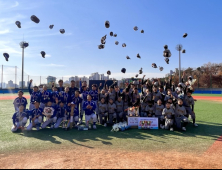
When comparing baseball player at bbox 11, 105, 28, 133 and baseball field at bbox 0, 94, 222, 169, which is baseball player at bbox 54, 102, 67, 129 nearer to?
baseball field at bbox 0, 94, 222, 169

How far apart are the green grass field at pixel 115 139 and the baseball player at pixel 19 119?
35 cm

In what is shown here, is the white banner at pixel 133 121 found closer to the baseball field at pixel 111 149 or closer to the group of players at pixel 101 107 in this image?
the baseball field at pixel 111 149

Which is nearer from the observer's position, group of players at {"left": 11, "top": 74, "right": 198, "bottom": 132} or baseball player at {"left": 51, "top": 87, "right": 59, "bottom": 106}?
group of players at {"left": 11, "top": 74, "right": 198, "bottom": 132}

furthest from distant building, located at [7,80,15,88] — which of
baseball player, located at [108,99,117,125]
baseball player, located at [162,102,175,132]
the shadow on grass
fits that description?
baseball player, located at [162,102,175,132]

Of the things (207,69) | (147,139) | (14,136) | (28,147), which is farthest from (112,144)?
(207,69)

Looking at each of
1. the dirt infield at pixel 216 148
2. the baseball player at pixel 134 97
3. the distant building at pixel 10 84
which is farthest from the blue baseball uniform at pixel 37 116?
the distant building at pixel 10 84

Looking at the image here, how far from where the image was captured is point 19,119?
7.45 meters

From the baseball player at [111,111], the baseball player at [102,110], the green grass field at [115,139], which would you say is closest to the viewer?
the green grass field at [115,139]

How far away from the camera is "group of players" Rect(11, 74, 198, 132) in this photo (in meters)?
7.62

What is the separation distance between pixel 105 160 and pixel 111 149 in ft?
2.78

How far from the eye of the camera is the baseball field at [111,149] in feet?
13.6

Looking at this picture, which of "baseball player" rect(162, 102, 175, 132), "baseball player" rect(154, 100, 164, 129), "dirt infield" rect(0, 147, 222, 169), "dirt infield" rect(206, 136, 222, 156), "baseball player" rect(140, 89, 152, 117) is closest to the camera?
"dirt infield" rect(0, 147, 222, 169)

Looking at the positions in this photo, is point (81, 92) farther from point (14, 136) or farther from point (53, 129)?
point (14, 136)

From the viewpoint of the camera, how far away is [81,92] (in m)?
9.38
